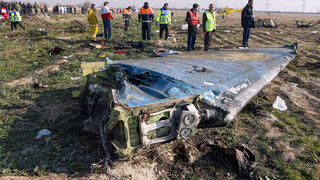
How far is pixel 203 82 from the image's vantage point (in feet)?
11.1

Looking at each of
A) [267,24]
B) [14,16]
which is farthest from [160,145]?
[267,24]

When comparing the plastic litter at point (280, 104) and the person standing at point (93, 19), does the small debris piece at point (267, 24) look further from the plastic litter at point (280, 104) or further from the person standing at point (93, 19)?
the plastic litter at point (280, 104)

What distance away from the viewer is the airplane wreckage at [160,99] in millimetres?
2547

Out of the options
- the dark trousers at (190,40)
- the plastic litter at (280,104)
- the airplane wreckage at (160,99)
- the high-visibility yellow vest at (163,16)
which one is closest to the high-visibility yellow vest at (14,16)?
the high-visibility yellow vest at (163,16)

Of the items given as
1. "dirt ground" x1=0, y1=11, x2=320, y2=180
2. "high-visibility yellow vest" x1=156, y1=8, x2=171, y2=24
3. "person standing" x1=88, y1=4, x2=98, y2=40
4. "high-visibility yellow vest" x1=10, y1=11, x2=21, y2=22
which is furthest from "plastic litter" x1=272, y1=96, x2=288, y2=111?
"high-visibility yellow vest" x1=10, y1=11, x2=21, y2=22

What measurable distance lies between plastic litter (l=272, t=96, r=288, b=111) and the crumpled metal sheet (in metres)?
0.58

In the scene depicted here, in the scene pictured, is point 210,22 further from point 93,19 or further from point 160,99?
point 160,99

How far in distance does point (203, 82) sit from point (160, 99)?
1.00m

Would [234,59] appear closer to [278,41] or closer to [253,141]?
[253,141]

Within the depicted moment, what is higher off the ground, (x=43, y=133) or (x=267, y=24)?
(x=267, y=24)

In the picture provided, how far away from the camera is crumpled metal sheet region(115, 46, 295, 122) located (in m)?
2.81

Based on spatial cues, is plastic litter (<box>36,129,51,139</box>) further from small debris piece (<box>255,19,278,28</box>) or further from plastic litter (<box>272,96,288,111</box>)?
small debris piece (<box>255,19,278,28</box>)

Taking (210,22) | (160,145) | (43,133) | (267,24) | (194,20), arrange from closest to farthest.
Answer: (160,145) < (43,133) < (210,22) < (194,20) < (267,24)

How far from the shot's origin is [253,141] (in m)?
3.58
